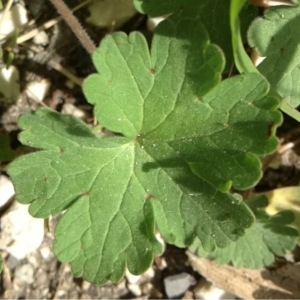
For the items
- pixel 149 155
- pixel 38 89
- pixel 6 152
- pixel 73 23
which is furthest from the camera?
pixel 38 89

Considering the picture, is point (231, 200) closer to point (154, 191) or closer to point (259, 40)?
point (154, 191)

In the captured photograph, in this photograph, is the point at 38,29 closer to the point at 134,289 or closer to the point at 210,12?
the point at 210,12

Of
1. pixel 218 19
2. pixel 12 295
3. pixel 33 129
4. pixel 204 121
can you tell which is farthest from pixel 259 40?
pixel 12 295

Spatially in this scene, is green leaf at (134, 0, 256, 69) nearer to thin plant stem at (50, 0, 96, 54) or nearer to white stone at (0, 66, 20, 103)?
thin plant stem at (50, 0, 96, 54)

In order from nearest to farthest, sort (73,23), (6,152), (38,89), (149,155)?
(149,155) → (73,23) → (6,152) → (38,89)

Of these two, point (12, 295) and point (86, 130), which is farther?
point (12, 295)

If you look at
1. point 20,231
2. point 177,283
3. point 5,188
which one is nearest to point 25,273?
point 20,231

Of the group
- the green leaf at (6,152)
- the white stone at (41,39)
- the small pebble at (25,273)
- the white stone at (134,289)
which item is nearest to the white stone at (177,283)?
the white stone at (134,289)
